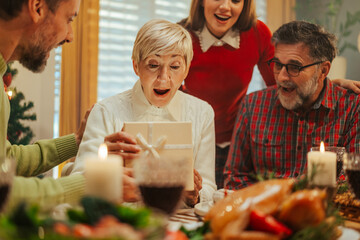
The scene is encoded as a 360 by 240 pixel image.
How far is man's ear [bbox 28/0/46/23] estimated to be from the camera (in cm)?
179

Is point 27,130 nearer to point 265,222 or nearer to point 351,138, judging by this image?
point 351,138

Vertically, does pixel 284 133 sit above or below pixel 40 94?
below

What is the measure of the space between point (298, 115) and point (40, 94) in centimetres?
284

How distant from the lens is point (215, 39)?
3.05 m

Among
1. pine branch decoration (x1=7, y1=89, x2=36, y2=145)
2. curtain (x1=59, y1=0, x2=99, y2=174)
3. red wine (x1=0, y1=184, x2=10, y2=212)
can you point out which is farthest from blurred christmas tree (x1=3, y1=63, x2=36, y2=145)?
red wine (x1=0, y1=184, x2=10, y2=212)

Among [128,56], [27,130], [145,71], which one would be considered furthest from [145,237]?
[128,56]

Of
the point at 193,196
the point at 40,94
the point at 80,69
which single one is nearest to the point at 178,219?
the point at 193,196

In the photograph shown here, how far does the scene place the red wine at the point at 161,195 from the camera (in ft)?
3.67

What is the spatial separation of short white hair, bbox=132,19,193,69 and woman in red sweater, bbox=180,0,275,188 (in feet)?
2.76

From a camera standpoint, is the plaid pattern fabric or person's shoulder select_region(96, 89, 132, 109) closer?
person's shoulder select_region(96, 89, 132, 109)

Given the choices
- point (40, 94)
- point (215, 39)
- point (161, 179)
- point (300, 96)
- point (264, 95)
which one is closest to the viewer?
point (161, 179)

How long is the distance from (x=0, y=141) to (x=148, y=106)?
2.51 ft

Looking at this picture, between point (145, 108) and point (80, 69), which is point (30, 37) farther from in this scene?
point (80, 69)

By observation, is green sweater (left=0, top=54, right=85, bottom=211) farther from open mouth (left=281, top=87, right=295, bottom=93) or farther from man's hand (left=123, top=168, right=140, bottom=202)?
open mouth (left=281, top=87, right=295, bottom=93)
